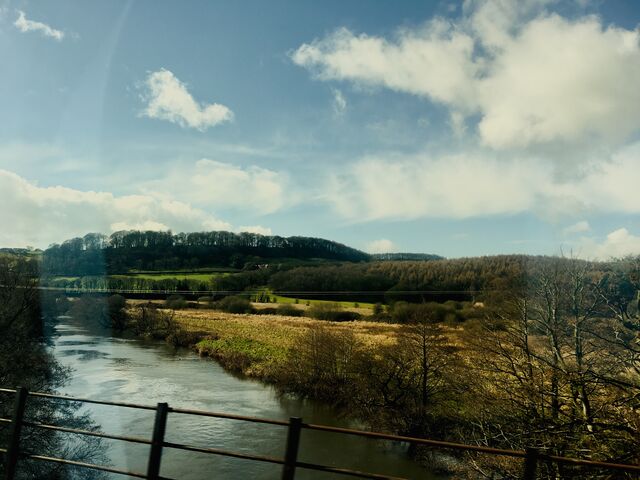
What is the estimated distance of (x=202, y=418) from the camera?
2512 cm

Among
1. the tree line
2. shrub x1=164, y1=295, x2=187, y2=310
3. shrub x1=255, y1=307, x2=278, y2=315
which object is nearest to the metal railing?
the tree line

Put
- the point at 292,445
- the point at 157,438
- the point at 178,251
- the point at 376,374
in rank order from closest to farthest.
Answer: the point at 292,445 < the point at 157,438 < the point at 376,374 < the point at 178,251

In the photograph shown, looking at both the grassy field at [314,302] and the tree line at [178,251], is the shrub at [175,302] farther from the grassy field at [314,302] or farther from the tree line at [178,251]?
the grassy field at [314,302]

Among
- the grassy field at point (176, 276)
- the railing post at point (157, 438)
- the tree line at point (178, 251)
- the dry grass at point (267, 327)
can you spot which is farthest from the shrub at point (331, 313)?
the railing post at point (157, 438)

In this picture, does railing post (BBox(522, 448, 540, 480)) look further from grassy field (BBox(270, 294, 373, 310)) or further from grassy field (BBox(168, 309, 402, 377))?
grassy field (BBox(270, 294, 373, 310))

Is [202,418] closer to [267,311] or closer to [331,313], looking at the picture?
[331,313]

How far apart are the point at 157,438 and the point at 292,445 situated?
137 cm

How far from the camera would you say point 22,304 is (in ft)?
90.0

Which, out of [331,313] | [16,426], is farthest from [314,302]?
[16,426]

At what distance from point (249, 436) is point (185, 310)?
55199 mm

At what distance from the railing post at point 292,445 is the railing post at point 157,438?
1130 millimetres

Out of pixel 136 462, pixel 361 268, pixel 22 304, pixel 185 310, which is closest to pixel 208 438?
pixel 136 462

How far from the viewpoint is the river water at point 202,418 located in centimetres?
1867

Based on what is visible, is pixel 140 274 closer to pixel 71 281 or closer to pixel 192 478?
pixel 71 281
